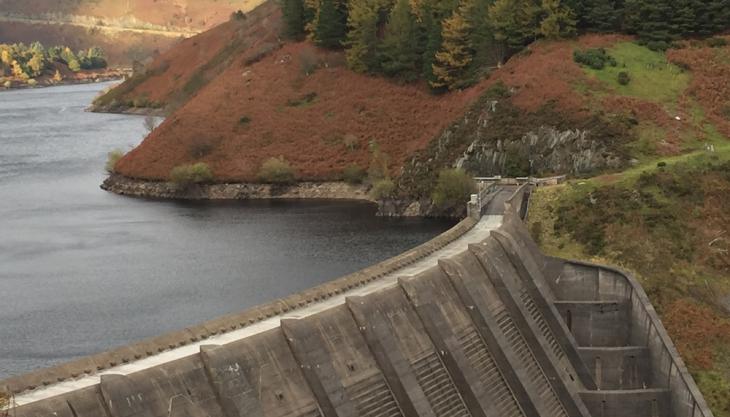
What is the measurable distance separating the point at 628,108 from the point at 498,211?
3423 cm

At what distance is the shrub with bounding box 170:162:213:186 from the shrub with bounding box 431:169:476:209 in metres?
37.6

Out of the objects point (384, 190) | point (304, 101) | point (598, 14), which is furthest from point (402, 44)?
point (598, 14)

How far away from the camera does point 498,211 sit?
2940 inches

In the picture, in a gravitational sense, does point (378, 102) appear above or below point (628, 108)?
below

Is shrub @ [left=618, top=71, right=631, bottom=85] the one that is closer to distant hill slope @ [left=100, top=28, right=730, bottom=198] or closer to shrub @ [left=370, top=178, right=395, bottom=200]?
distant hill slope @ [left=100, top=28, right=730, bottom=198]

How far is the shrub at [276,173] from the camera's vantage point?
12850cm

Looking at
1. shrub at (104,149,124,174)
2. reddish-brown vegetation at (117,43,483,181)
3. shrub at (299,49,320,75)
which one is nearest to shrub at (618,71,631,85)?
reddish-brown vegetation at (117,43,483,181)

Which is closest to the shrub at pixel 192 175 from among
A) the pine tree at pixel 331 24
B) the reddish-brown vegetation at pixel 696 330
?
the pine tree at pixel 331 24

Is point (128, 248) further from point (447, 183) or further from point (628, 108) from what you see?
point (628, 108)

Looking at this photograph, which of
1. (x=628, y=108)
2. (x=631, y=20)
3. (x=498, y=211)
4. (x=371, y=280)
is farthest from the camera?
(x=631, y=20)

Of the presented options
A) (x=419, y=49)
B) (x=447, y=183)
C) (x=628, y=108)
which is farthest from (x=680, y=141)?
(x=419, y=49)

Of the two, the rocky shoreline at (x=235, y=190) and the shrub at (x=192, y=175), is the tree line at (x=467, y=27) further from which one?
the shrub at (x=192, y=175)

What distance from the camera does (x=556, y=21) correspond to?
119 m

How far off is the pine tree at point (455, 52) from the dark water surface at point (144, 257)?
2208cm
